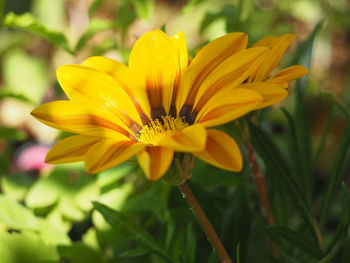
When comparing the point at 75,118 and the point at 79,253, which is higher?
the point at 75,118

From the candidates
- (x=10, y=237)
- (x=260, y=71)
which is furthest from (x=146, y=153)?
(x=10, y=237)

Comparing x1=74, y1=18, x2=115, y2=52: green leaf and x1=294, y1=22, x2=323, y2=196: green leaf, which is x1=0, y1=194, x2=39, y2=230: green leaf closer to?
x1=74, y1=18, x2=115, y2=52: green leaf

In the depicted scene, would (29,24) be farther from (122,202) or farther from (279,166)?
(279,166)

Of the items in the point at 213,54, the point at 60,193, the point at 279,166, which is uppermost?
the point at 213,54

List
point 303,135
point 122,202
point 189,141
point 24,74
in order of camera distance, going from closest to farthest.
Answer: point 189,141, point 122,202, point 303,135, point 24,74

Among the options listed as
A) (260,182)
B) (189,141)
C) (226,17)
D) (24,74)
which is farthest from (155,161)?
(24,74)

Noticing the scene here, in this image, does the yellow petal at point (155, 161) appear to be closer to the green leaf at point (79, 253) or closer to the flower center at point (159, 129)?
the flower center at point (159, 129)
